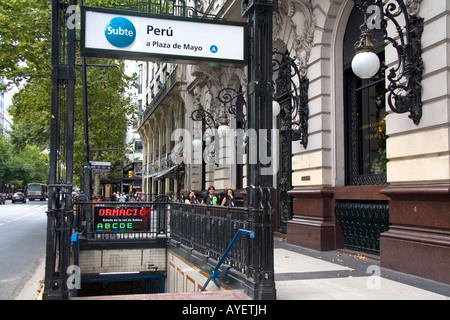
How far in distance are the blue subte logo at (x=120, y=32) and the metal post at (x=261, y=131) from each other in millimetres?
1636

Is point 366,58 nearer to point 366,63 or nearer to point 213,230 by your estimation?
point 366,63

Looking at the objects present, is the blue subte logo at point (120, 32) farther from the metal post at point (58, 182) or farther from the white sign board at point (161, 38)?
the metal post at point (58, 182)

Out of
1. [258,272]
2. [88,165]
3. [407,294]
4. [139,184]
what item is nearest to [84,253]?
[88,165]

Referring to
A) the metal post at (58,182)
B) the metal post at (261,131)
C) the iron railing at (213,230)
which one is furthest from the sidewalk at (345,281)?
the metal post at (58,182)

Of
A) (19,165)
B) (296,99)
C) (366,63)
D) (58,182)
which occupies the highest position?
(19,165)

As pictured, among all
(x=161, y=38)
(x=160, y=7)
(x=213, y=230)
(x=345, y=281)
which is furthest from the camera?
(x=213, y=230)

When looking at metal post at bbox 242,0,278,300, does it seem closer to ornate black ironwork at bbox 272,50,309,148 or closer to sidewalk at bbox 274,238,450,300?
sidewalk at bbox 274,238,450,300

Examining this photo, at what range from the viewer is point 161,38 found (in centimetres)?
595

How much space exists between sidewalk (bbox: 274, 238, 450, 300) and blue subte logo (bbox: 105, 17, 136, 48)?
13.0 ft

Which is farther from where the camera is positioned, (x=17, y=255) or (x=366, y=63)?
(x=17, y=255)

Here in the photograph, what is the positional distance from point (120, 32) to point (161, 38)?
1.79ft

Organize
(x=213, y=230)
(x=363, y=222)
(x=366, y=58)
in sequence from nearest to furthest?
(x=366, y=58), (x=213, y=230), (x=363, y=222)

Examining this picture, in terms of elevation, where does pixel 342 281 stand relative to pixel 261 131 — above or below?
below

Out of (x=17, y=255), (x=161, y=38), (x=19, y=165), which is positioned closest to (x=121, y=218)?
(x=17, y=255)
